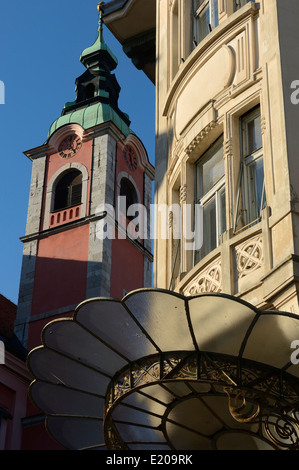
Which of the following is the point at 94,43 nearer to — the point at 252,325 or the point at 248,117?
the point at 248,117

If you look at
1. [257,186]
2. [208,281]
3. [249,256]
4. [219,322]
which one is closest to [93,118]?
[257,186]

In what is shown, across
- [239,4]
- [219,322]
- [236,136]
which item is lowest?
[219,322]

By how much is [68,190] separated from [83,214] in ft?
6.42

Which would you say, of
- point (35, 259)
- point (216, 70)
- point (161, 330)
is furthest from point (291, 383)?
point (35, 259)

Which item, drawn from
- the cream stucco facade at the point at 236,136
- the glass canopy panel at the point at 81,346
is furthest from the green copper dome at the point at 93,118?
the glass canopy panel at the point at 81,346

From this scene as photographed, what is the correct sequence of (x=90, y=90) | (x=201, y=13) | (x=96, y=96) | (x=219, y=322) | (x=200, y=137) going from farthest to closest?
(x=90, y=90) → (x=96, y=96) → (x=201, y=13) → (x=200, y=137) → (x=219, y=322)

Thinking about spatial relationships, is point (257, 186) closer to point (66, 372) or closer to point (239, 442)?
point (239, 442)

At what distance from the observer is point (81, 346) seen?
9.36 meters

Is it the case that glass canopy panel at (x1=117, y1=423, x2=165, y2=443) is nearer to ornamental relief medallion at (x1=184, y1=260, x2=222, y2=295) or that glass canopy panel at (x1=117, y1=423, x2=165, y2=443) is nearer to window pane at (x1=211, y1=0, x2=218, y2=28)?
ornamental relief medallion at (x1=184, y1=260, x2=222, y2=295)

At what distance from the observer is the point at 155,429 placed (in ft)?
31.7

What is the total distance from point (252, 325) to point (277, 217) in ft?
5.25

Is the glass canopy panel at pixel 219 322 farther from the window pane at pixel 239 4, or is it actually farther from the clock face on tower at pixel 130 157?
the clock face on tower at pixel 130 157

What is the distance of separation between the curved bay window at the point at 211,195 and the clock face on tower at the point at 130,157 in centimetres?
2323
